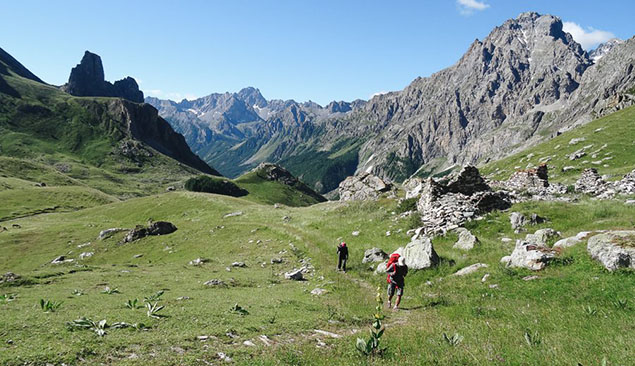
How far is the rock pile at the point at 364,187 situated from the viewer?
77812 millimetres

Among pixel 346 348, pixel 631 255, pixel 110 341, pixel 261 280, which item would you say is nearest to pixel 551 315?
pixel 631 255

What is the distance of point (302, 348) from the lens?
39.9 ft

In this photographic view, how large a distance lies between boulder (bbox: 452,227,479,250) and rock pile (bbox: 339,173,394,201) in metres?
43.8

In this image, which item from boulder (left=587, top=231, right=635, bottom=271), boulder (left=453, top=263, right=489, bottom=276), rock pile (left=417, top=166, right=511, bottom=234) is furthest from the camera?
rock pile (left=417, top=166, right=511, bottom=234)

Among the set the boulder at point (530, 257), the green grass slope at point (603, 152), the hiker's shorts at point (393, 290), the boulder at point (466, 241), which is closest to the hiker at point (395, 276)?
the hiker's shorts at point (393, 290)

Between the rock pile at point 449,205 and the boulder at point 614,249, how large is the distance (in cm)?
1408

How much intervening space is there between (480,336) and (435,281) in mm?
11101

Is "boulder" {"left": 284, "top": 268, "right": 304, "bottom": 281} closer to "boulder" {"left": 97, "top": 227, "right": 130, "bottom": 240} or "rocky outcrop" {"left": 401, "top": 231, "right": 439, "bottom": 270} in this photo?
"rocky outcrop" {"left": 401, "top": 231, "right": 439, "bottom": 270}

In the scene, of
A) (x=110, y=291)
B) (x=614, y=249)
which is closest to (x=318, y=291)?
(x=110, y=291)

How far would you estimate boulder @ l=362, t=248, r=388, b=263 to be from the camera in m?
30.5

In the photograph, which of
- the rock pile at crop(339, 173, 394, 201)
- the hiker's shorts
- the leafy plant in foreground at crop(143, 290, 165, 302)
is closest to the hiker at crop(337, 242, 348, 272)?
the hiker's shorts

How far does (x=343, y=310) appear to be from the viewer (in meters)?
18.8

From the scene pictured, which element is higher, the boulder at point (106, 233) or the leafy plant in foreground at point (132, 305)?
the leafy plant in foreground at point (132, 305)

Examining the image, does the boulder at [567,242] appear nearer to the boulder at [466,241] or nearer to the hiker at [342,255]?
the boulder at [466,241]
